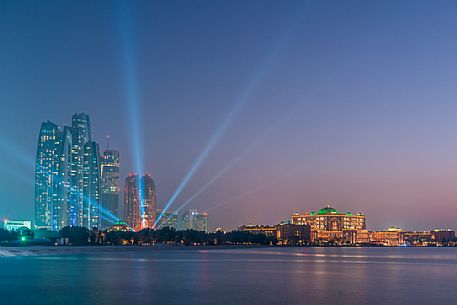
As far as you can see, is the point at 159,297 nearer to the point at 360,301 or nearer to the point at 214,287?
the point at 214,287

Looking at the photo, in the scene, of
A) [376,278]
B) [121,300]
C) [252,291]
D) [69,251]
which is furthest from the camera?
[69,251]

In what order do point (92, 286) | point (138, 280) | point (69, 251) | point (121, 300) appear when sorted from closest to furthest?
1. point (121, 300)
2. point (92, 286)
3. point (138, 280)
4. point (69, 251)

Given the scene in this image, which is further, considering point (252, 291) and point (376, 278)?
point (376, 278)

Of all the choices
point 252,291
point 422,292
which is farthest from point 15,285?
point 422,292

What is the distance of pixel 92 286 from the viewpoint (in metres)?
58.8

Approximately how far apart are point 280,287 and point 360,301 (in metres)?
12.0

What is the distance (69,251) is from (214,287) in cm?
10580

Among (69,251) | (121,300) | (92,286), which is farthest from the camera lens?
(69,251)

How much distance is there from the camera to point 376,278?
2891 inches

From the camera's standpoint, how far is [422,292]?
186 ft

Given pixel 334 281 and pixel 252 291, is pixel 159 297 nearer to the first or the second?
pixel 252 291

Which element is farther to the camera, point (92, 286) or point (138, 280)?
point (138, 280)

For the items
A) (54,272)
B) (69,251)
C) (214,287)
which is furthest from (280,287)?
(69,251)

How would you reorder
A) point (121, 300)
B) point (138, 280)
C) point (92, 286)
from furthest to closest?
point (138, 280), point (92, 286), point (121, 300)
